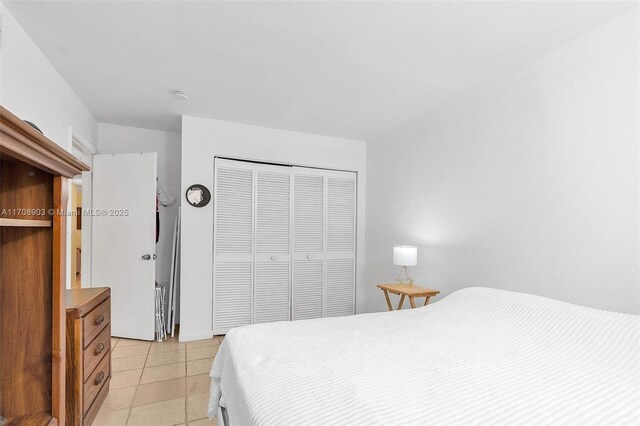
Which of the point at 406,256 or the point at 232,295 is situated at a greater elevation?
the point at 406,256

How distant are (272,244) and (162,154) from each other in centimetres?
179

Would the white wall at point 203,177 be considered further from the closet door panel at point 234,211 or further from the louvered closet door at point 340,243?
the louvered closet door at point 340,243

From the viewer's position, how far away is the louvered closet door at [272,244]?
13.0ft

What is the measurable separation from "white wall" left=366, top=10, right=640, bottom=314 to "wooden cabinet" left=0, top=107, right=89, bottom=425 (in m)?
2.63

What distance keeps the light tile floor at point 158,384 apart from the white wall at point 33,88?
6.30 feet

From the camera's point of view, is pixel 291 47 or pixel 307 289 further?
pixel 307 289

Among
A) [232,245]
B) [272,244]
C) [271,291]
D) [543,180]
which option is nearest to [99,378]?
[232,245]

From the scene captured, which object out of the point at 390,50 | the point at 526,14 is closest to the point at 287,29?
the point at 390,50

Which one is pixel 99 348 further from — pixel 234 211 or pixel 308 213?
pixel 308 213

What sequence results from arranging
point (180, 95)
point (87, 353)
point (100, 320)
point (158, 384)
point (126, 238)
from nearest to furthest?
1. point (87, 353)
2. point (100, 320)
3. point (158, 384)
4. point (180, 95)
5. point (126, 238)

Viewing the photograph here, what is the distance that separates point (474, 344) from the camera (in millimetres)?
1596

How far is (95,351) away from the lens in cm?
210

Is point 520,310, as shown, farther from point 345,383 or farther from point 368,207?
point 368,207

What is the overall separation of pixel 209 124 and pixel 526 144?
3037mm
